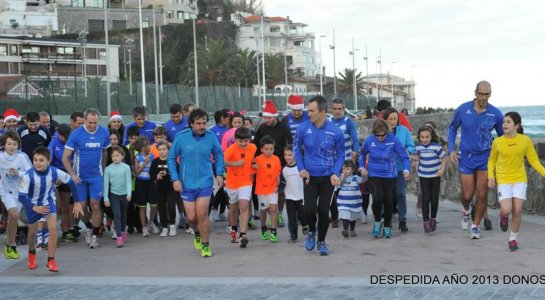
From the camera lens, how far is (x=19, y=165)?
11.3 metres

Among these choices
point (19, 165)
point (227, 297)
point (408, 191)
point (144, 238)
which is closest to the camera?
point (227, 297)

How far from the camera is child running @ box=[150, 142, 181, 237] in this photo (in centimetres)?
1302

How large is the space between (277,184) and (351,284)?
4103 mm

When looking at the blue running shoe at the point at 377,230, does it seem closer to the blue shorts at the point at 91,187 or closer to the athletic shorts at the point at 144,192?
the athletic shorts at the point at 144,192

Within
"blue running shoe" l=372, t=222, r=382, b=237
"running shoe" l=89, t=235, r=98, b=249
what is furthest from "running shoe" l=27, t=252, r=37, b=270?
"blue running shoe" l=372, t=222, r=382, b=237

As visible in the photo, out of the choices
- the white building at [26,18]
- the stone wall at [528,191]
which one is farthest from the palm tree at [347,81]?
the stone wall at [528,191]

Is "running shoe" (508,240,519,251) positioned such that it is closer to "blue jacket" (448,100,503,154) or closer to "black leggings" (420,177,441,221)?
"blue jacket" (448,100,503,154)

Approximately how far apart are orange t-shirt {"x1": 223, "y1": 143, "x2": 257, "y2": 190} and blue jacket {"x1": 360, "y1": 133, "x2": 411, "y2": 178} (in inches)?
64.0

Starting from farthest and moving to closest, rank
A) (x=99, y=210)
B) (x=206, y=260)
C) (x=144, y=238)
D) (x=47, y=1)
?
(x=47, y=1)
(x=144, y=238)
(x=99, y=210)
(x=206, y=260)

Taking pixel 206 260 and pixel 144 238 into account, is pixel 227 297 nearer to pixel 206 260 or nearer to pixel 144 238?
pixel 206 260

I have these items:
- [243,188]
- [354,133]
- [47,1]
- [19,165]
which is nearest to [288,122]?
[354,133]

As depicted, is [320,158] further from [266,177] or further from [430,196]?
[430,196]

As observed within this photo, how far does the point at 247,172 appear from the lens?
38.9 feet

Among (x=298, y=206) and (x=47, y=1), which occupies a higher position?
(x=47, y=1)
